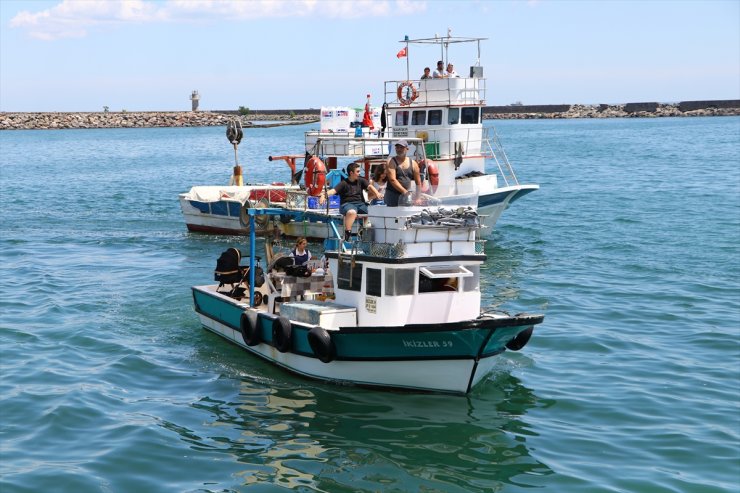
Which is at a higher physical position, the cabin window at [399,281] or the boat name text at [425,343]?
the cabin window at [399,281]

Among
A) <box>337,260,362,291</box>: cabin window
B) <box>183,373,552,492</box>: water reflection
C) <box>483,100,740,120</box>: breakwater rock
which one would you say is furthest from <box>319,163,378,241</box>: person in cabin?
<box>483,100,740,120</box>: breakwater rock

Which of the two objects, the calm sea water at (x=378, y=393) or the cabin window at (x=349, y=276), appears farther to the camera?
the cabin window at (x=349, y=276)

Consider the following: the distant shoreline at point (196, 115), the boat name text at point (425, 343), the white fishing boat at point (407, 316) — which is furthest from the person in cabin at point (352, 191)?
the distant shoreline at point (196, 115)

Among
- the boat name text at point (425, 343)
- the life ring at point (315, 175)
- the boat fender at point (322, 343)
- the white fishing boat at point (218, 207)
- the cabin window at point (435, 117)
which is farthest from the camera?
the white fishing boat at point (218, 207)

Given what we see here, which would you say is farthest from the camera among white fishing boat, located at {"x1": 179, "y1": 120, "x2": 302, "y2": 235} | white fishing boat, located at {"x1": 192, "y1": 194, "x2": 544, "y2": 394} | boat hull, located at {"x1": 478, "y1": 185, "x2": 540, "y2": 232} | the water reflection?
white fishing boat, located at {"x1": 179, "y1": 120, "x2": 302, "y2": 235}

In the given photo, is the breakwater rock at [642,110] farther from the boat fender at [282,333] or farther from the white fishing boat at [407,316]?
the boat fender at [282,333]

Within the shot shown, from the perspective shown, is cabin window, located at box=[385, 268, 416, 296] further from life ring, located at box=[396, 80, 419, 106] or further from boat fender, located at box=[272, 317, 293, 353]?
life ring, located at box=[396, 80, 419, 106]

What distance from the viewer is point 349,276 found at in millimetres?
18406

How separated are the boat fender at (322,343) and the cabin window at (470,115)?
852 inches

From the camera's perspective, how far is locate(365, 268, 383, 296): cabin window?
17.6 meters

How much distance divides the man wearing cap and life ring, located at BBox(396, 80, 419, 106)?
20.4m

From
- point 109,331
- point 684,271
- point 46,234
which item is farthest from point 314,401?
point 46,234

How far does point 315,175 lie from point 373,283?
7.63 m

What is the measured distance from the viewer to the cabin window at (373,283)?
17.6 metres
